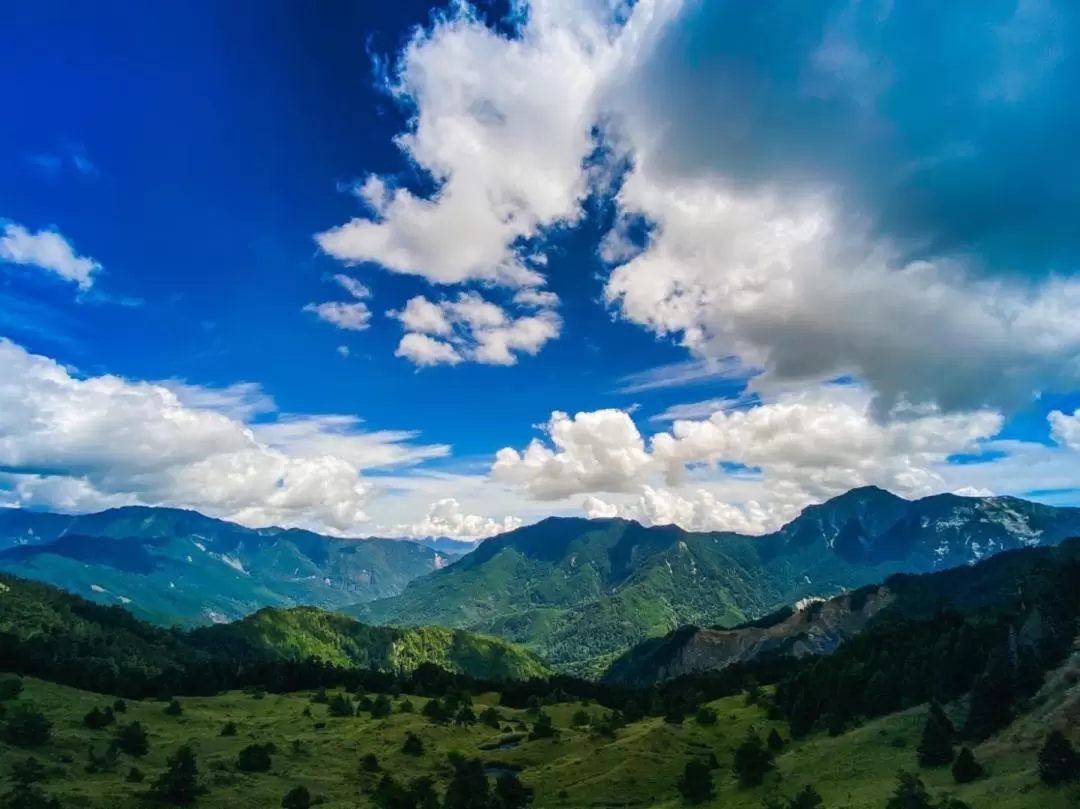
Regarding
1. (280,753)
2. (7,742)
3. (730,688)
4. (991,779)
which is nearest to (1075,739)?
(991,779)

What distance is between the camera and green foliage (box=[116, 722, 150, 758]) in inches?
3498

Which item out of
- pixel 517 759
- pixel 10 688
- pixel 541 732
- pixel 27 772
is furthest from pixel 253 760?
pixel 541 732

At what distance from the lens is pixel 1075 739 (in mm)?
59438

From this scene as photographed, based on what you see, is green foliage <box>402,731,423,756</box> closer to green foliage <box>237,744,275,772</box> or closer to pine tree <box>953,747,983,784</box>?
green foliage <box>237,744,275,772</box>

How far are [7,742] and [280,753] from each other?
113ft

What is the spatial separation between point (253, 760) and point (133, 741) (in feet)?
51.8

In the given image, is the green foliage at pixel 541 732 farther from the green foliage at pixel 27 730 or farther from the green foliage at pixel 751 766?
the green foliage at pixel 27 730

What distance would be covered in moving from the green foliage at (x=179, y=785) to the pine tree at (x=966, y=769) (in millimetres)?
78755

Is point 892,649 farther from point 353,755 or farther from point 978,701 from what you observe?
point 353,755

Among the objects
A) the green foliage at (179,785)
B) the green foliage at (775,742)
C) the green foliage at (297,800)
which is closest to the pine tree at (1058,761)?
the green foliage at (775,742)

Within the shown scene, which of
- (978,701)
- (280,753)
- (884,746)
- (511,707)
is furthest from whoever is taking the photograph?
(511,707)

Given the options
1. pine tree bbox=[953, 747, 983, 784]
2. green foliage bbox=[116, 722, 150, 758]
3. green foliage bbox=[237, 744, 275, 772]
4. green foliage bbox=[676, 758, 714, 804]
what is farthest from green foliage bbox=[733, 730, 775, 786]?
green foliage bbox=[116, 722, 150, 758]

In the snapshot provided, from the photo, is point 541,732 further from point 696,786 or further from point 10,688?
point 10,688

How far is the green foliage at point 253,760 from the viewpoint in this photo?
9100 centimetres
